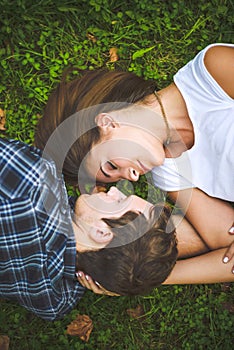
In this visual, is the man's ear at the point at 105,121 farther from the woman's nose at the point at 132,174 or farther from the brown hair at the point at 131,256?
the brown hair at the point at 131,256

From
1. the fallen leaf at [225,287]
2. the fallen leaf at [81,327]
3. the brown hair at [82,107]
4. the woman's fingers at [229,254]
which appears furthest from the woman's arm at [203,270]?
the brown hair at [82,107]

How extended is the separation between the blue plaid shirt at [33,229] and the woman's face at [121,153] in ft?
0.64

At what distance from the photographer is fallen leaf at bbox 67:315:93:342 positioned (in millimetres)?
3213

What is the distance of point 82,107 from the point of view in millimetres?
2480

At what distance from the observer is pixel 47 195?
2285 millimetres

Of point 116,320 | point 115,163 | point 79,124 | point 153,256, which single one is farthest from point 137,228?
point 116,320

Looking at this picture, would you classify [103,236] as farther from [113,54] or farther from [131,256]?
[113,54]

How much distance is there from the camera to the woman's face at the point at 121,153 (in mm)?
2408

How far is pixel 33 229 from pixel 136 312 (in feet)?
4.27

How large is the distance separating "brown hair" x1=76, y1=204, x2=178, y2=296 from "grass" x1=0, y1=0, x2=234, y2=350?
0.88 meters

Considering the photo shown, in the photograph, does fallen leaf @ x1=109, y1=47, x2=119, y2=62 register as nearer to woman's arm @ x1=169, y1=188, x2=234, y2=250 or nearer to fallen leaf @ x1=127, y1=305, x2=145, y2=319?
woman's arm @ x1=169, y1=188, x2=234, y2=250

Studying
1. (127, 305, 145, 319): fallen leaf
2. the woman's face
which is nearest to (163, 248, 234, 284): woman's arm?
(127, 305, 145, 319): fallen leaf

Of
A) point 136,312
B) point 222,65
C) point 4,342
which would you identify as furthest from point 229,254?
point 4,342

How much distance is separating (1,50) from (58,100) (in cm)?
89
